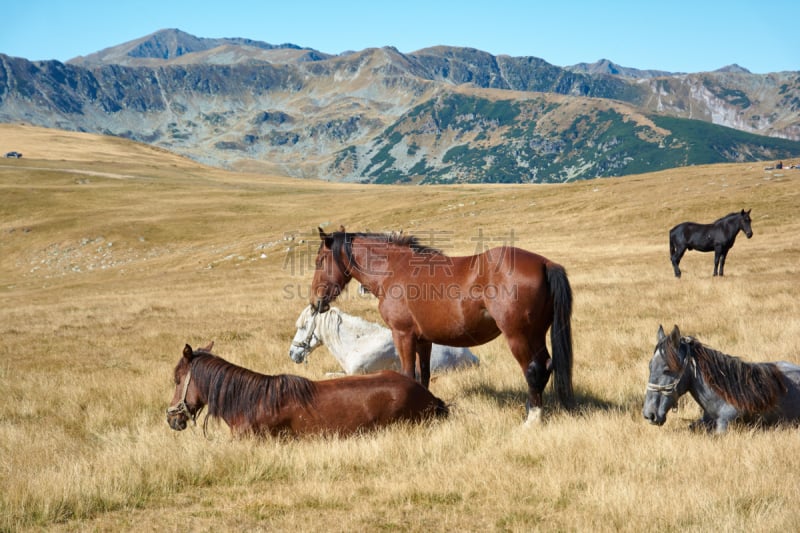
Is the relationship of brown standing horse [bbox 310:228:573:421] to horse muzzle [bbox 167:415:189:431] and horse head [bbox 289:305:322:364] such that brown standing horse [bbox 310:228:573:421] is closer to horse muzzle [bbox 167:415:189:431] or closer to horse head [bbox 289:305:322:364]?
horse head [bbox 289:305:322:364]

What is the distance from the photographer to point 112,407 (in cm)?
932

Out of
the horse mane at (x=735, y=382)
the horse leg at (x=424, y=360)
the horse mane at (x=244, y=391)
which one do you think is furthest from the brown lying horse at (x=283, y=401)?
the horse mane at (x=735, y=382)

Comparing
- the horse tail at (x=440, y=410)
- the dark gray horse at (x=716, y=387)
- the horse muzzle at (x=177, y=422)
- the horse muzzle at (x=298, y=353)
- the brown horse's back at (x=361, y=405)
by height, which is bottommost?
the horse muzzle at (x=298, y=353)

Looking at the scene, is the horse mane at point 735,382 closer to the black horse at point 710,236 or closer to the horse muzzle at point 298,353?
the horse muzzle at point 298,353

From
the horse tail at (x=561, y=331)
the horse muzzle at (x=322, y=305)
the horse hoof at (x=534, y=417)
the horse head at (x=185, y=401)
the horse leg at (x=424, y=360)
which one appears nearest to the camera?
the horse head at (x=185, y=401)

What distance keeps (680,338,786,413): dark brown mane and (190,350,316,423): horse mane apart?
4353 millimetres

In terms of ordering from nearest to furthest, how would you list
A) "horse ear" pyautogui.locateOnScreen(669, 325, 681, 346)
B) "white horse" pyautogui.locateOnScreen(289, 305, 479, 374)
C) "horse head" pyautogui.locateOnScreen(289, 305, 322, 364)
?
"horse ear" pyautogui.locateOnScreen(669, 325, 681, 346), "white horse" pyautogui.locateOnScreen(289, 305, 479, 374), "horse head" pyautogui.locateOnScreen(289, 305, 322, 364)

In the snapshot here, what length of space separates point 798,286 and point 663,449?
555 inches

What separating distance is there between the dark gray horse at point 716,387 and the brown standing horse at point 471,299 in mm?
1344

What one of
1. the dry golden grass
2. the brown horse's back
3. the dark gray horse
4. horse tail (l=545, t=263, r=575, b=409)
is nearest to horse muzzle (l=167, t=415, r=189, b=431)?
the dry golden grass

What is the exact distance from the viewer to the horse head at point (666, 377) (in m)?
6.27

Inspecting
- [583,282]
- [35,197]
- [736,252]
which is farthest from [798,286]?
[35,197]

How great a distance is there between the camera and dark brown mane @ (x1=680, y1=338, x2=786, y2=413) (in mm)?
6359

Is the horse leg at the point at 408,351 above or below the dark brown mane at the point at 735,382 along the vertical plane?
below
